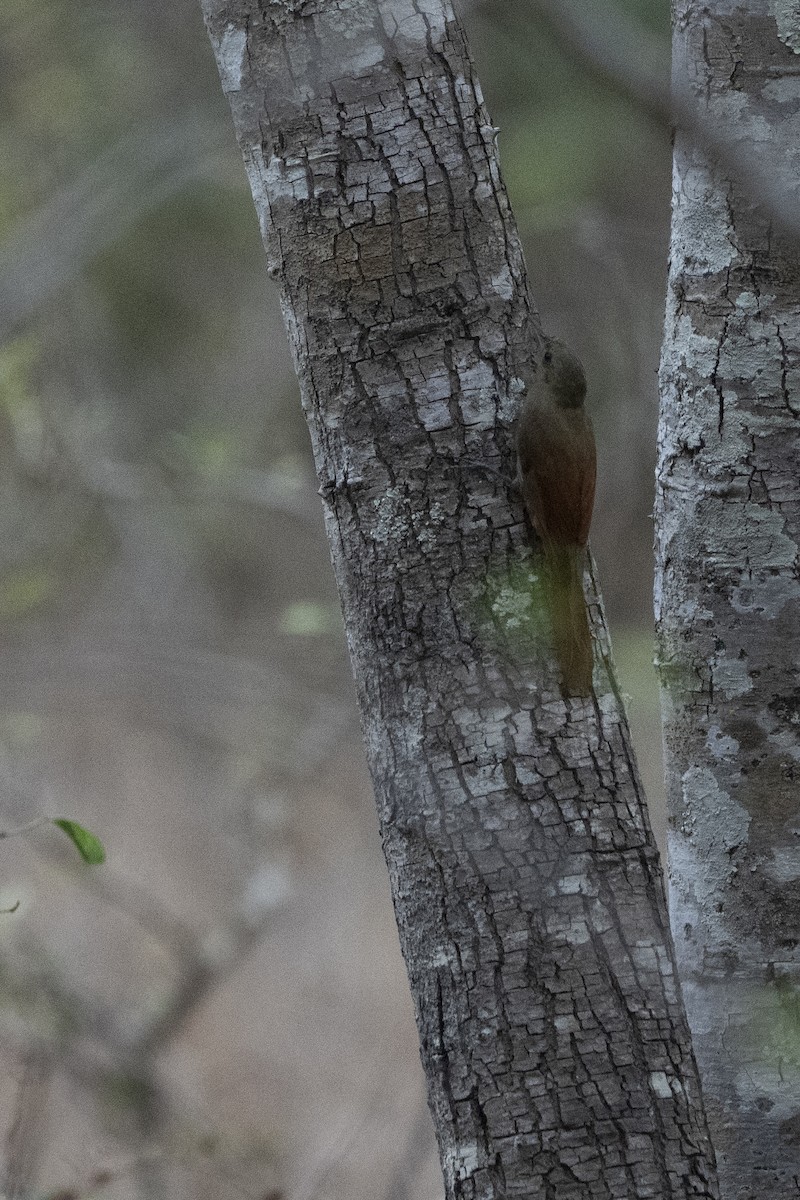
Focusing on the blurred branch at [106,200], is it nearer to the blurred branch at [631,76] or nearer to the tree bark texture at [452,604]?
the tree bark texture at [452,604]

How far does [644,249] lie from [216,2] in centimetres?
529

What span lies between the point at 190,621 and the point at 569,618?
7.66 metres

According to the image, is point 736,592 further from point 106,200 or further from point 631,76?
point 106,200

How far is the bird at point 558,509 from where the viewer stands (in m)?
1.97

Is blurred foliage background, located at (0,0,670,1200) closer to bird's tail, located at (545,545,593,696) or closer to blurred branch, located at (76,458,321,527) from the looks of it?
blurred branch, located at (76,458,321,527)

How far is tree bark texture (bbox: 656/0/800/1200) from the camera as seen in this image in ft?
8.02

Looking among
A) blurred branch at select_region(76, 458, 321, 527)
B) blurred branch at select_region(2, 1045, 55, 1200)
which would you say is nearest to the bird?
blurred branch at select_region(2, 1045, 55, 1200)

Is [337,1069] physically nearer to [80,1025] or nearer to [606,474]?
[80,1025]

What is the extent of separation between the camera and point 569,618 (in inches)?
78.5

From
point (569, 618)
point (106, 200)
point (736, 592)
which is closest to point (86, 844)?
point (569, 618)

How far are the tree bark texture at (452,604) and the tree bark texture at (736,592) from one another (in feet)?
1.84

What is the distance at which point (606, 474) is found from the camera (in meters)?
7.84

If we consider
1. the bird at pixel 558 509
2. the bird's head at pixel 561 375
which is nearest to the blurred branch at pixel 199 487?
the bird's head at pixel 561 375

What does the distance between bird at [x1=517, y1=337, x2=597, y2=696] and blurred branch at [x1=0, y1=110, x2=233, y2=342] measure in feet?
7.45
